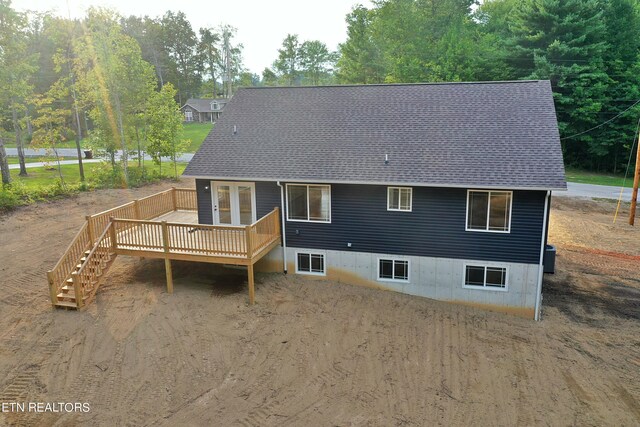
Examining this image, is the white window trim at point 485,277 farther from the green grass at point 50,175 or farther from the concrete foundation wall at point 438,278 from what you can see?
the green grass at point 50,175

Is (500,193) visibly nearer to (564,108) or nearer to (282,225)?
(282,225)

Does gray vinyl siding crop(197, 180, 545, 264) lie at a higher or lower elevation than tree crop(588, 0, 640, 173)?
lower

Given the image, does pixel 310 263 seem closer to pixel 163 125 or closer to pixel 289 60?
pixel 163 125

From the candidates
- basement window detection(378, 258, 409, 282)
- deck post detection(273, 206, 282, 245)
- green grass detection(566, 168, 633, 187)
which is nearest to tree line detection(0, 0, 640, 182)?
green grass detection(566, 168, 633, 187)

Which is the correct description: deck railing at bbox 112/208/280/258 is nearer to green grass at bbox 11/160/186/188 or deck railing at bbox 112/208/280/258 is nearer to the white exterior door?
the white exterior door

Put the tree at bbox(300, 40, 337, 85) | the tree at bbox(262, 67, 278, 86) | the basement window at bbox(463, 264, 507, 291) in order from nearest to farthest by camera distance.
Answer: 1. the basement window at bbox(463, 264, 507, 291)
2. the tree at bbox(300, 40, 337, 85)
3. the tree at bbox(262, 67, 278, 86)

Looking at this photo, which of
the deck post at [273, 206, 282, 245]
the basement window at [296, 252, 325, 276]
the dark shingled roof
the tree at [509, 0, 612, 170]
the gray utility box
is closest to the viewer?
the dark shingled roof

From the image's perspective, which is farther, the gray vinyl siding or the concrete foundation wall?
the concrete foundation wall
